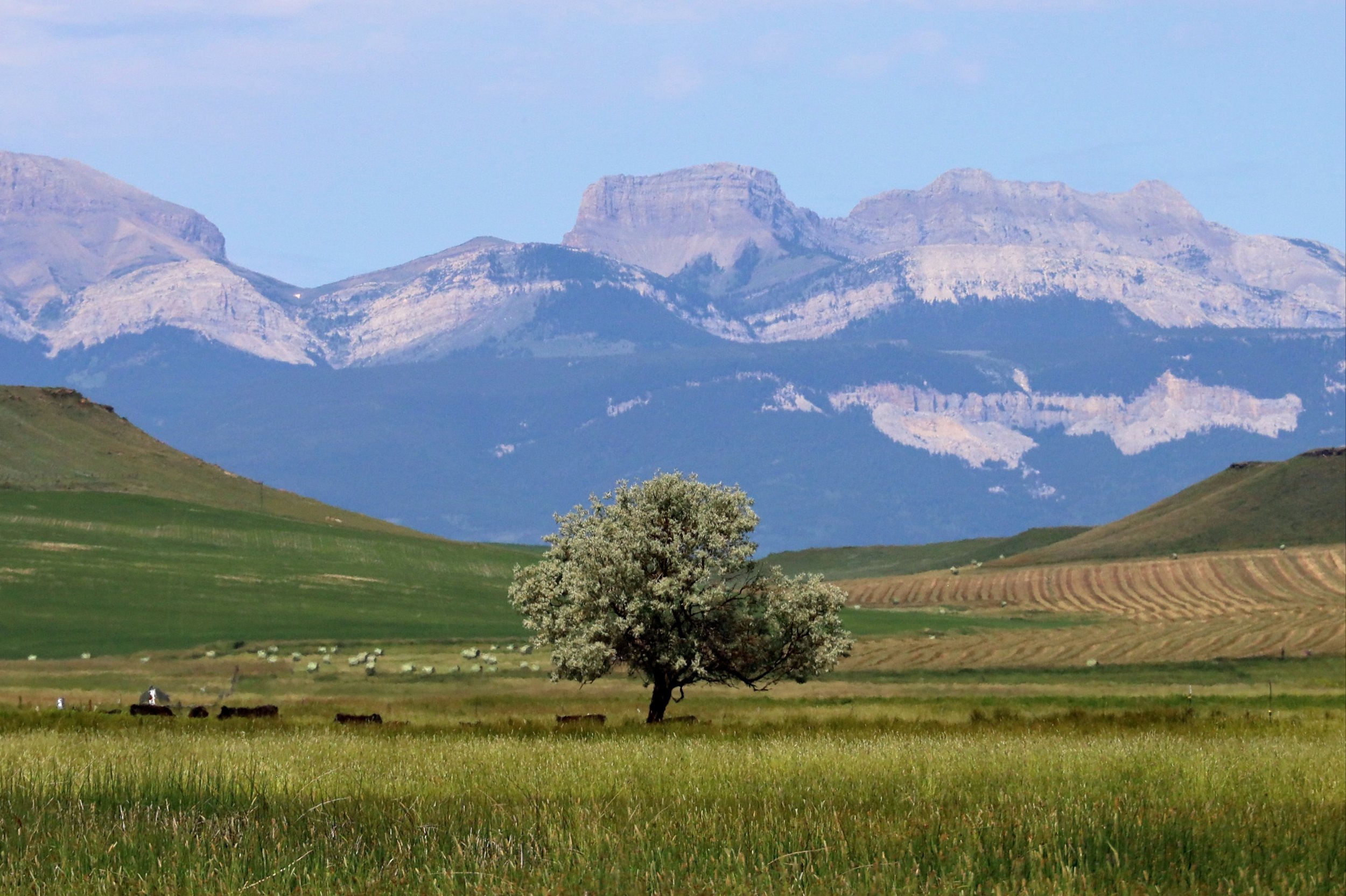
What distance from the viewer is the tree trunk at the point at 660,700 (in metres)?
56.1

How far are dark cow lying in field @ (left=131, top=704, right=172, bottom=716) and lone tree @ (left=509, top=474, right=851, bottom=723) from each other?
47.8 feet

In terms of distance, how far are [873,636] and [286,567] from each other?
286 feet

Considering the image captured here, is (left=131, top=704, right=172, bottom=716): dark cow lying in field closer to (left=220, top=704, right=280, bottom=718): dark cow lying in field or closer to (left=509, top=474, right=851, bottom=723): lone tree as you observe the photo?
(left=220, top=704, right=280, bottom=718): dark cow lying in field

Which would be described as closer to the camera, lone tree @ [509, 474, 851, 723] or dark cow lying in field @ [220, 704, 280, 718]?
→ lone tree @ [509, 474, 851, 723]

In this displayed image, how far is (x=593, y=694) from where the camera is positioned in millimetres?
92812

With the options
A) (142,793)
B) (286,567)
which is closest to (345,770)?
(142,793)

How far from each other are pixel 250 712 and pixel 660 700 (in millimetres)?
15636

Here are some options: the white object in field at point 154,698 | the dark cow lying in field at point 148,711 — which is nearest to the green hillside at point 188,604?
the white object in field at point 154,698

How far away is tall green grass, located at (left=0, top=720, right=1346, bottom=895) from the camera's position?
13609mm

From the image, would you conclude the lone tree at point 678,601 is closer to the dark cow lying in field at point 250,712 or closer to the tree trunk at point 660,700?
the tree trunk at point 660,700

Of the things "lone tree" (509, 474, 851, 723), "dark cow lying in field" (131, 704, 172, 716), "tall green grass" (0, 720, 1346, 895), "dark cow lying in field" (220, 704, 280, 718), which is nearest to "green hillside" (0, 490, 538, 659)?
"dark cow lying in field" (131, 704, 172, 716)

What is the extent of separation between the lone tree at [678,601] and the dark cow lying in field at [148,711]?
1457 cm

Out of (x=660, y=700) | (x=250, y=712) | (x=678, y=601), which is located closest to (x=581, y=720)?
(x=660, y=700)

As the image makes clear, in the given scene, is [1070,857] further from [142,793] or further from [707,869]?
[142,793]
